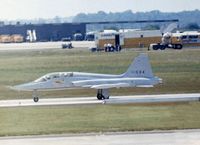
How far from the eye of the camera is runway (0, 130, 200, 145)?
19.4 meters

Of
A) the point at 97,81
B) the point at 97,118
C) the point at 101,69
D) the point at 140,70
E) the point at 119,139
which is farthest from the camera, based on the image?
the point at 101,69

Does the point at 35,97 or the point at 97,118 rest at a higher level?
the point at 97,118

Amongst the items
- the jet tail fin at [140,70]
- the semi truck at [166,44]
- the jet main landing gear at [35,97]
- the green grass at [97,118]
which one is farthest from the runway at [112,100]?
the semi truck at [166,44]

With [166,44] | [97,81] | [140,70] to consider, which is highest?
[140,70]

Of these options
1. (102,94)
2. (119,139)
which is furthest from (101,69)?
(119,139)

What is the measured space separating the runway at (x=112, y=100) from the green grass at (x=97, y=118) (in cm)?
142

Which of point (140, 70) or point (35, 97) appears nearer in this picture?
point (35, 97)

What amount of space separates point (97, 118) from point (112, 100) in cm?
607

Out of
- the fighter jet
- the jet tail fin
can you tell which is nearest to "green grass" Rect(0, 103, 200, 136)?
the fighter jet

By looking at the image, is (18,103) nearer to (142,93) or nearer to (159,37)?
(142,93)

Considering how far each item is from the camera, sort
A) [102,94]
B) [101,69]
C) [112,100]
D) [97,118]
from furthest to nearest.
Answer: [101,69]
[102,94]
[112,100]
[97,118]

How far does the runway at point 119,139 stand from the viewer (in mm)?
19438

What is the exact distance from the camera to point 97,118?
2467cm

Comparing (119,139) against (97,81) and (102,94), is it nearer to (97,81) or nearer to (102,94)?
(102,94)
